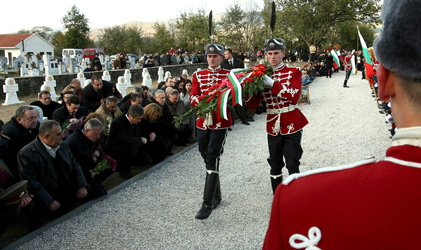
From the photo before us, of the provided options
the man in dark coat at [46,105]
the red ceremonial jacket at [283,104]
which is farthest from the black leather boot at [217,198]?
the man in dark coat at [46,105]

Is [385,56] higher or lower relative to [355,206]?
→ higher

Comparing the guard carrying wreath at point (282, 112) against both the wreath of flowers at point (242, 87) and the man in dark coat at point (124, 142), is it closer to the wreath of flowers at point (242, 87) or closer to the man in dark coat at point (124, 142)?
the wreath of flowers at point (242, 87)

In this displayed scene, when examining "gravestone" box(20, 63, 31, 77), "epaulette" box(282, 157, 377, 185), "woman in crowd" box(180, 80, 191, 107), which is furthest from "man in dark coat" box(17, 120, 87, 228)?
"gravestone" box(20, 63, 31, 77)

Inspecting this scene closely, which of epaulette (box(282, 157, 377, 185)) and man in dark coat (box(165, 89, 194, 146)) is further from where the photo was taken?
man in dark coat (box(165, 89, 194, 146))

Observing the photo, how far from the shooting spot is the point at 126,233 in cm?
427

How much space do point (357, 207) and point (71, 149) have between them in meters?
4.86

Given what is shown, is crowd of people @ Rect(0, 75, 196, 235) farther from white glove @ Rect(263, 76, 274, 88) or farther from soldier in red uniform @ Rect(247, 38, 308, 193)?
white glove @ Rect(263, 76, 274, 88)

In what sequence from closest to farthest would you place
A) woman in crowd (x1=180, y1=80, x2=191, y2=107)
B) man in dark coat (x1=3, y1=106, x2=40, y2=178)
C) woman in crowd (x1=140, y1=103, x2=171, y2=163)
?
1. man in dark coat (x1=3, y1=106, x2=40, y2=178)
2. woman in crowd (x1=140, y1=103, x2=171, y2=163)
3. woman in crowd (x1=180, y1=80, x2=191, y2=107)

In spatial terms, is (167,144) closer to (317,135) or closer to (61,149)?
(61,149)

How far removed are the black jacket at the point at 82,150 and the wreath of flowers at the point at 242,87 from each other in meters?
1.84

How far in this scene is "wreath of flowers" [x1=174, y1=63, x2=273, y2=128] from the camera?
4191 millimetres

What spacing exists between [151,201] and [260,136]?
14.8ft

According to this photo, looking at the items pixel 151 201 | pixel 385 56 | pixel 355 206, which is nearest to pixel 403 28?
pixel 385 56

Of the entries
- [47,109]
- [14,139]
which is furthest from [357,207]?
[47,109]
